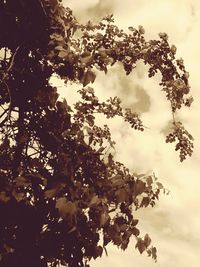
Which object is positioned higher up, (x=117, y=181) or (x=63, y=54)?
(x=63, y=54)

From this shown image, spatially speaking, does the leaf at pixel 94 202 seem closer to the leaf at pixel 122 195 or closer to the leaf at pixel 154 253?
the leaf at pixel 122 195

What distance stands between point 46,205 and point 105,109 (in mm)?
3827

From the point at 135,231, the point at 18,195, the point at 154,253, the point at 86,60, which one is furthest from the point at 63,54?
the point at 154,253

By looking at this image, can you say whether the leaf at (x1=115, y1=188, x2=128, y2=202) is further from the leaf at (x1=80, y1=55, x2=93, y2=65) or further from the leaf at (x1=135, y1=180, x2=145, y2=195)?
the leaf at (x1=80, y1=55, x2=93, y2=65)

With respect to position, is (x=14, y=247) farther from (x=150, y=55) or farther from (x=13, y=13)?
(x=150, y=55)

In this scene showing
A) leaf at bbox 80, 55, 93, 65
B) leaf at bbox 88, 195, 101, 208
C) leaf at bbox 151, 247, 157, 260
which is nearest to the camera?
leaf at bbox 88, 195, 101, 208

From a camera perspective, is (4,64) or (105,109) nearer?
(4,64)

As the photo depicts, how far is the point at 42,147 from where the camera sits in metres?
6.23

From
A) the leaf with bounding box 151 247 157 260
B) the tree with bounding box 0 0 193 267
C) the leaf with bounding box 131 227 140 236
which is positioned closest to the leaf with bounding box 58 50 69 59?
the tree with bounding box 0 0 193 267

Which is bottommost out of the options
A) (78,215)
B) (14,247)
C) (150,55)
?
(14,247)

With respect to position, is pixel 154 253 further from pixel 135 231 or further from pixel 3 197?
pixel 3 197

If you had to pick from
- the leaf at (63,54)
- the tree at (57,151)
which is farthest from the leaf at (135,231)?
the leaf at (63,54)

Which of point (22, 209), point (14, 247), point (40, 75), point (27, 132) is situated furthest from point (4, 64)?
point (14, 247)

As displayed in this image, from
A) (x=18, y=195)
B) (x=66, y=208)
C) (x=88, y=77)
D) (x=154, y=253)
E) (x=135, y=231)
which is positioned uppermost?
(x=88, y=77)
